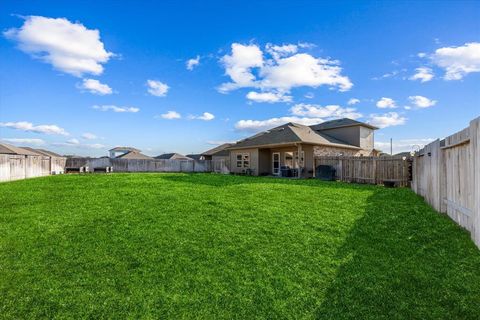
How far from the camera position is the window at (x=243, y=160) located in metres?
24.1

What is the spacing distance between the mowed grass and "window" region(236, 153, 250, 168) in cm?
1670

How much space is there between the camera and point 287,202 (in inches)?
324

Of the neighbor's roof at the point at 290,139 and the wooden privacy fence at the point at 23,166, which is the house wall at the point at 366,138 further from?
the wooden privacy fence at the point at 23,166

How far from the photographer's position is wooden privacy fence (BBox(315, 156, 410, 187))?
45.4 feet

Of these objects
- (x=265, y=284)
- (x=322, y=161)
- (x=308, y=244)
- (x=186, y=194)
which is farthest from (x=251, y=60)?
(x=265, y=284)

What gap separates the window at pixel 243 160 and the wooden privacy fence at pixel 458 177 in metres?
17.0

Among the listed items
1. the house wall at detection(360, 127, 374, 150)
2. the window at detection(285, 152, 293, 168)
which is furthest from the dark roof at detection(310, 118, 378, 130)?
the window at detection(285, 152, 293, 168)

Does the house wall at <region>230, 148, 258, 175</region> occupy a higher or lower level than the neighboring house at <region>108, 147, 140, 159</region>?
lower

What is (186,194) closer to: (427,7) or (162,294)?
(162,294)

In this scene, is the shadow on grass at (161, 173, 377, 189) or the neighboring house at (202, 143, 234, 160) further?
the neighboring house at (202, 143, 234, 160)

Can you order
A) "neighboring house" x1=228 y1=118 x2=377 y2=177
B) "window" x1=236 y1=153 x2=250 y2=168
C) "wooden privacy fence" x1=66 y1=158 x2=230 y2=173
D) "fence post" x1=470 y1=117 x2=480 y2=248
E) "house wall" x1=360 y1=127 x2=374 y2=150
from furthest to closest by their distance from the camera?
"wooden privacy fence" x1=66 y1=158 x2=230 y2=173, "house wall" x1=360 y1=127 x2=374 y2=150, "window" x1=236 y1=153 x2=250 y2=168, "neighboring house" x1=228 y1=118 x2=377 y2=177, "fence post" x1=470 y1=117 x2=480 y2=248

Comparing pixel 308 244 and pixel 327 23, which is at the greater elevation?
pixel 327 23

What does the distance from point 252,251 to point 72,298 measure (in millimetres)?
2817

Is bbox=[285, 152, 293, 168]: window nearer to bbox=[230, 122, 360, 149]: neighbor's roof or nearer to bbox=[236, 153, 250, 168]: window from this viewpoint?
bbox=[230, 122, 360, 149]: neighbor's roof
